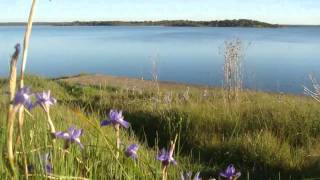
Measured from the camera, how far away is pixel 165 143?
21.2ft

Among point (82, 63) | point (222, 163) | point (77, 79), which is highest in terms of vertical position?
point (222, 163)

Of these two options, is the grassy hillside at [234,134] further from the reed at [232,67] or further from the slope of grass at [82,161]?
the reed at [232,67]

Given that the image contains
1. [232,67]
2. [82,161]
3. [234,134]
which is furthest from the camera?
[232,67]

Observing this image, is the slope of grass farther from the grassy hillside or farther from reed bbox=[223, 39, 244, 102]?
reed bbox=[223, 39, 244, 102]

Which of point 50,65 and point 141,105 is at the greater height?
point 141,105

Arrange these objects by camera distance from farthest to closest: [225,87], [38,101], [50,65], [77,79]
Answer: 1. [50,65]
2. [77,79]
3. [225,87]
4. [38,101]

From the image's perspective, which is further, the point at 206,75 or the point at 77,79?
the point at 206,75

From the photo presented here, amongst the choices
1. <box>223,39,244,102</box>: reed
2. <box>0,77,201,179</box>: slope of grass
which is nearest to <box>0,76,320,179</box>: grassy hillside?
<box>0,77,201,179</box>: slope of grass

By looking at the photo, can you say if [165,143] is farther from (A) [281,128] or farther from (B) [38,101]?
(B) [38,101]

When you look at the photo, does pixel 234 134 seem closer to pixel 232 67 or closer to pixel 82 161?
pixel 232 67

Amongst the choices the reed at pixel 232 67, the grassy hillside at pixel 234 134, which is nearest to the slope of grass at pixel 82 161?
the grassy hillside at pixel 234 134

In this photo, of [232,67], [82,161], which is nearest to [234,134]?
[232,67]

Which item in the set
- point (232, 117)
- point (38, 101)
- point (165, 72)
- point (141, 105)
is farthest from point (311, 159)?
Result: point (165, 72)

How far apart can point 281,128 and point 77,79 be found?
12.2 m
